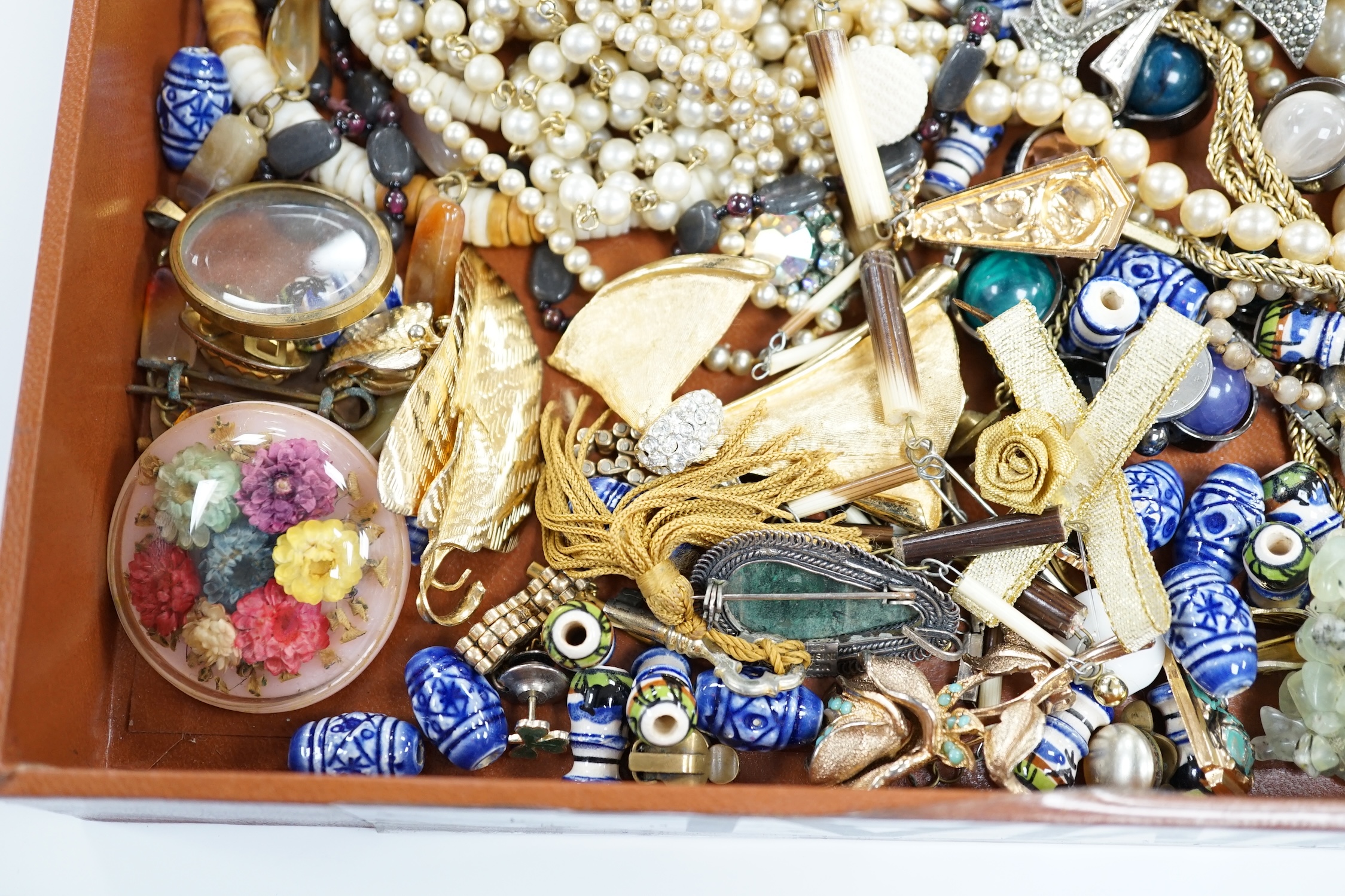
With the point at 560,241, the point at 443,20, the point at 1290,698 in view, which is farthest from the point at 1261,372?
the point at 443,20

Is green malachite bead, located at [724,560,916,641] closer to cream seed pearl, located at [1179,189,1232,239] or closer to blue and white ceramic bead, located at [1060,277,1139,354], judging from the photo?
blue and white ceramic bead, located at [1060,277,1139,354]

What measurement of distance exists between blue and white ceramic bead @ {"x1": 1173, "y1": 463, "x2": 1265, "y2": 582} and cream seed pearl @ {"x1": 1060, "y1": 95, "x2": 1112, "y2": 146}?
1.37 ft

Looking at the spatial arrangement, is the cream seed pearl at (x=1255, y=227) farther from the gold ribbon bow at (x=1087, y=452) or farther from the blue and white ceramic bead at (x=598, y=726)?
the blue and white ceramic bead at (x=598, y=726)

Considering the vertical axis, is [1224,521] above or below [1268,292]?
below

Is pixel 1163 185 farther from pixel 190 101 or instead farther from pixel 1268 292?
pixel 190 101

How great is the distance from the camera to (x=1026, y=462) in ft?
3.62

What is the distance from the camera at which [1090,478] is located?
1126 mm

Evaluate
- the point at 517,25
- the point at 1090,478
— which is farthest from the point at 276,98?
the point at 1090,478

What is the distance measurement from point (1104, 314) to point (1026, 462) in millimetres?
212

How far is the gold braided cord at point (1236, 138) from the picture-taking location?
4.09ft

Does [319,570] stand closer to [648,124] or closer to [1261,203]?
[648,124]

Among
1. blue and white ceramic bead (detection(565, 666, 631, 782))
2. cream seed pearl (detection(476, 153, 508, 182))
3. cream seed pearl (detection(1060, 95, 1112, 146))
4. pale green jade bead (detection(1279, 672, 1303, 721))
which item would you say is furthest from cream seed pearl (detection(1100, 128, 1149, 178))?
blue and white ceramic bead (detection(565, 666, 631, 782))

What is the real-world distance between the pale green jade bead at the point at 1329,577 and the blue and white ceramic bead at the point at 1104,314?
11.8 inches

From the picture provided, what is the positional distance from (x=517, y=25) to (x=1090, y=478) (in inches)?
33.5
